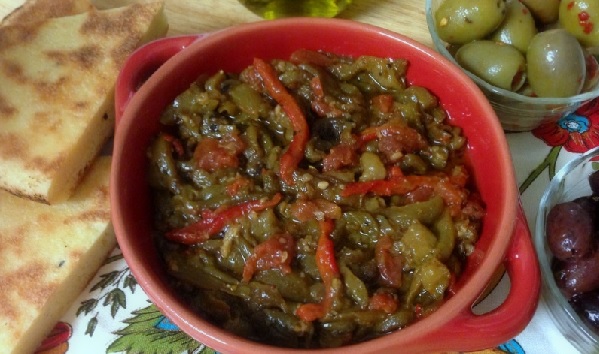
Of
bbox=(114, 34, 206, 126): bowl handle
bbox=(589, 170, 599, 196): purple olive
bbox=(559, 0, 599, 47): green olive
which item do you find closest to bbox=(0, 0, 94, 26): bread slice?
bbox=(114, 34, 206, 126): bowl handle

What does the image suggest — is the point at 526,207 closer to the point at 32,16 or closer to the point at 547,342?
the point at 547,342

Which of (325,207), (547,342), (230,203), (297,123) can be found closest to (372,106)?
(297,123)

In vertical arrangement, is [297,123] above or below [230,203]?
above

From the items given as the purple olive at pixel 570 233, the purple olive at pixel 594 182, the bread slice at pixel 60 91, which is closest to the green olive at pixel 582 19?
the purple olive at pixel 594 182

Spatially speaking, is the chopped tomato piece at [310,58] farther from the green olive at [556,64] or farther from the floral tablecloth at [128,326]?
the floral tablecloth at [128,326]

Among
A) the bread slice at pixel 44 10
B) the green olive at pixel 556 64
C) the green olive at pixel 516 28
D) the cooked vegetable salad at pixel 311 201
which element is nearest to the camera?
the cooked vegetable salad at pixel 311 201
